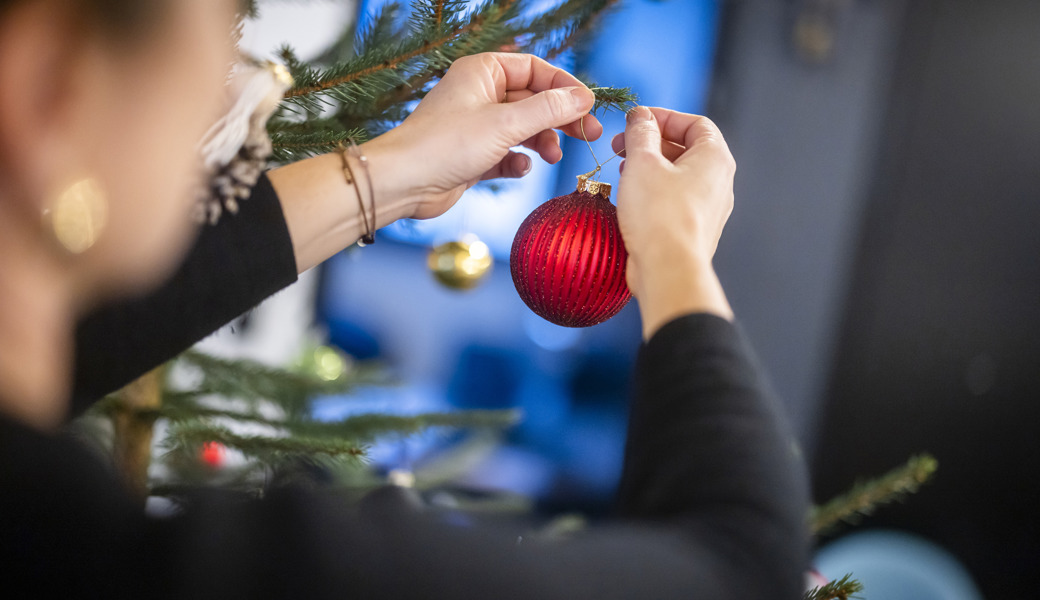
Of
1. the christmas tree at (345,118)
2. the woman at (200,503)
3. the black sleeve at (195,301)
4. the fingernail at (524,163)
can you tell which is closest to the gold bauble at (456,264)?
the christmas tree at (345,118)

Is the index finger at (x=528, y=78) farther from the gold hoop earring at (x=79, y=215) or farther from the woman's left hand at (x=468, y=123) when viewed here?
the gold hoop earring at (x=79, y=215)

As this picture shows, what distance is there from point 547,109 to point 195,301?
33 cm

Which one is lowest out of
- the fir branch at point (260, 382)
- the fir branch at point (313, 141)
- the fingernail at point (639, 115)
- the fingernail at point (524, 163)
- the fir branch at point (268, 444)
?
the fir branch at point (260, 382)

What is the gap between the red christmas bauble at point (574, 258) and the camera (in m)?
0.46

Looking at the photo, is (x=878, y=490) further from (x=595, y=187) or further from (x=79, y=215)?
(x=79, y=215)

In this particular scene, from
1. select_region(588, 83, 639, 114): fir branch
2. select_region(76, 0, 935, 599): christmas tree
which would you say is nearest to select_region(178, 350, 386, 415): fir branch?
select_region(76, 0, 935, 599): christmas tree

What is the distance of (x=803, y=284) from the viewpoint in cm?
200

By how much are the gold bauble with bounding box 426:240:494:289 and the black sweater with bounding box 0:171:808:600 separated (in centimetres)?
86

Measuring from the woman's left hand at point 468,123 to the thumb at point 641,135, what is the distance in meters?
0.05

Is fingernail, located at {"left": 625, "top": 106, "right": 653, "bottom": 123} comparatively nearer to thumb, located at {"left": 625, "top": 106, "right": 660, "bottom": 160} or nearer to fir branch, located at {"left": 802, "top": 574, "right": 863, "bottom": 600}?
thumb, located at {"left": 625, "top": 106, "right": 660, "bottom": 160}

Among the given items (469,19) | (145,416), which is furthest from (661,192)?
(145,416)

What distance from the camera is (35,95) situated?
29 cm

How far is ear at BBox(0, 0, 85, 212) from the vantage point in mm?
289

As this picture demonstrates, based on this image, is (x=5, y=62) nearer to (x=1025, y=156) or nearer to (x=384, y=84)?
(x=384, y=84)
